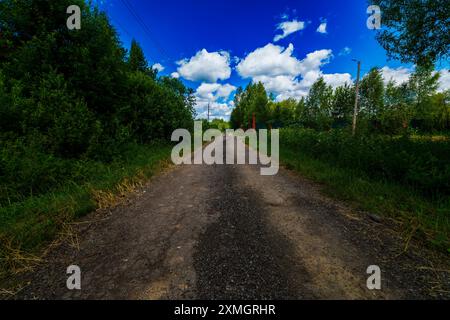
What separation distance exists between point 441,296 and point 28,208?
6.08 m

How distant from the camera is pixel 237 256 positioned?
2305mm

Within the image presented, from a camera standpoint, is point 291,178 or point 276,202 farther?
point 291,178

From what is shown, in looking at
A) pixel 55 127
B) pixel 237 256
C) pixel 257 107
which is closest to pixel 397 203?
pixel 237 256

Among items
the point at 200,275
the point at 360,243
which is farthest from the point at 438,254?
the point at 200,275

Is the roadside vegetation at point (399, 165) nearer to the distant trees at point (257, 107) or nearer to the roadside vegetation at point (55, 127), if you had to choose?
the roadside vegetation at point (55, 127)

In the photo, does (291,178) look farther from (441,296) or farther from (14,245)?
(14,245)

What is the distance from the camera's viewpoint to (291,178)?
5.98 m

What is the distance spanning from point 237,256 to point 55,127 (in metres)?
6.13

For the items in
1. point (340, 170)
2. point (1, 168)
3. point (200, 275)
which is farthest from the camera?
point (340, 170)

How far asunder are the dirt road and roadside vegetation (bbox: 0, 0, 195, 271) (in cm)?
66

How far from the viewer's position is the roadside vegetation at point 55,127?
10.9 feet

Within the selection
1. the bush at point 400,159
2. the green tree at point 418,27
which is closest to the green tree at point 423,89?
the green tree at point 418,27

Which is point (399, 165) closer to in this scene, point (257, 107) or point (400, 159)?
point (400, 159)

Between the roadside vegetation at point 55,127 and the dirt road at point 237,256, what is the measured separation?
26.2 inches
